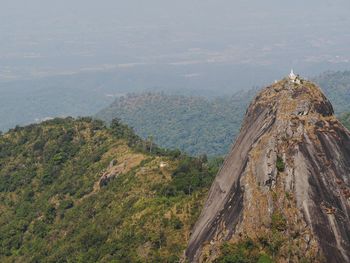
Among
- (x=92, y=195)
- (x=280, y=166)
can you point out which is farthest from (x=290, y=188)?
(x=92, y=195)

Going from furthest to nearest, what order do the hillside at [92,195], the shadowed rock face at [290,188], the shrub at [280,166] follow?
the hillside at [92,195] < the shrub at [280,166] < the shadowed rock face at [290,188]

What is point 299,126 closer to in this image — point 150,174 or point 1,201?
point 150,174

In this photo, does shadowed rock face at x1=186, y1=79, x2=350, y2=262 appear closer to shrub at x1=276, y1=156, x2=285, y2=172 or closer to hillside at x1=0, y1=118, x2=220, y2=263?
shrub at x1=276, y1=156, x2=285, y2=172

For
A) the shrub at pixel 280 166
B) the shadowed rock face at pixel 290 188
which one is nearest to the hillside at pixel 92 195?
the shadowed rock face at pixel 290 188

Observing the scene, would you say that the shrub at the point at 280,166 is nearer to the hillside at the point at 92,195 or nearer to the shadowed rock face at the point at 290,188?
the shadowed rock face at the point at 290,188

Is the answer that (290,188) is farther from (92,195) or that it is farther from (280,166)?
(92,195)

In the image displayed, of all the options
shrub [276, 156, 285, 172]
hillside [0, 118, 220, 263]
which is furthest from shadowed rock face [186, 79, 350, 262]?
hillside [0, 118, 220, 263]
